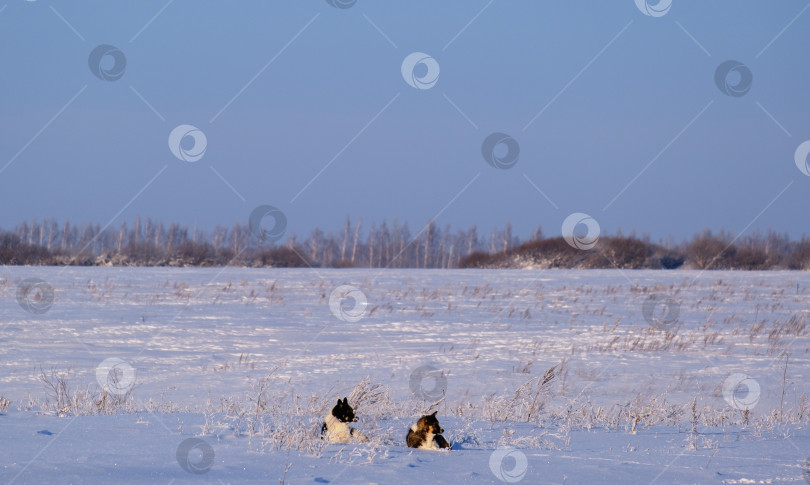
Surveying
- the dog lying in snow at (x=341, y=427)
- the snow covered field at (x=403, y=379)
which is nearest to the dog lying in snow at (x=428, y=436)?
the snow covered field at (x=403, y=379)

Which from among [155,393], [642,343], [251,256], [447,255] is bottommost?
[155,393]

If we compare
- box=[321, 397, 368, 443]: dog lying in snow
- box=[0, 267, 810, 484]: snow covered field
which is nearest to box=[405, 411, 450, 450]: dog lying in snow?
box=[0, 267, 810, 484]: snow covered field

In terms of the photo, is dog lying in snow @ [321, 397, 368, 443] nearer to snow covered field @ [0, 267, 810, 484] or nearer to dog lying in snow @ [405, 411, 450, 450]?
snow covered field @ [0, 267, 810, 484]

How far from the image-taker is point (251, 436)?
207 inches

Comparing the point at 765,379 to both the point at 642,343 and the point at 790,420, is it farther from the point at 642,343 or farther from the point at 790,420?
the point at 790,420

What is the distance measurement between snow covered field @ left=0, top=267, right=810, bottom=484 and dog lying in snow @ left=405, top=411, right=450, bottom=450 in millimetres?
104

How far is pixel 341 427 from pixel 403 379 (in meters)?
6.64

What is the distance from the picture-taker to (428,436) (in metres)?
5.13

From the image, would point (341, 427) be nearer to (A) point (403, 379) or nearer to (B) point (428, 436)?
(B) point (428, 436)

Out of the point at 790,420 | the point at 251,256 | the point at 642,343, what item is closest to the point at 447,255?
the point at 251,256

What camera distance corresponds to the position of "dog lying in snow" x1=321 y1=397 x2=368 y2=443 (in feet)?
17.0

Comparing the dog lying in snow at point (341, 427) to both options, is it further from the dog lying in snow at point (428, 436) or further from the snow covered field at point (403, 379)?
the dog lying in snow at point (428, 436)

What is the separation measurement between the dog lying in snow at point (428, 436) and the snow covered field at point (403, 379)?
104 mm

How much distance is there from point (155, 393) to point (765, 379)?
9357 millimetres
